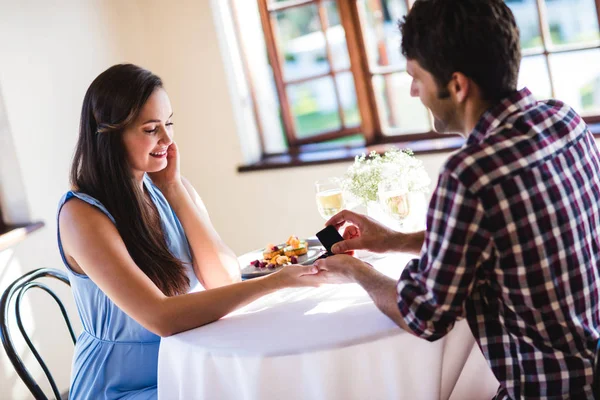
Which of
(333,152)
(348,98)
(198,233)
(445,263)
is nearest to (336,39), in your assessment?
(348,98)

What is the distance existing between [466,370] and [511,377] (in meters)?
0.27

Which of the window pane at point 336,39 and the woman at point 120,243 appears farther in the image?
the window pane at point 336,39

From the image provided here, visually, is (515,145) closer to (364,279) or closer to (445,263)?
(445,263)

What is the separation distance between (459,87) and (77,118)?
287cm

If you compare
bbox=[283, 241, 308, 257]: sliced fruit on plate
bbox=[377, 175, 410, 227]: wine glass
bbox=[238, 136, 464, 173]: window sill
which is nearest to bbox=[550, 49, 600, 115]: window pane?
bbox=[238, 136, 464, 173]: window sill

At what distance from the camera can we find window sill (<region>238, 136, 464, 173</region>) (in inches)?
149

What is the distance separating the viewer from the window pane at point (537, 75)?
3656 millimetres

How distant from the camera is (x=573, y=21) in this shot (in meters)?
→ 3.54

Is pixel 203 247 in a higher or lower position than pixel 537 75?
lower

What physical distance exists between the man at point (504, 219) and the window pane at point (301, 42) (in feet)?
9.17

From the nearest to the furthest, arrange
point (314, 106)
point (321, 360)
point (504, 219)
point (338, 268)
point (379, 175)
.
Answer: point (504, 219), point (321, 360), point (338, 268), point (379, 175), point (314, 106)

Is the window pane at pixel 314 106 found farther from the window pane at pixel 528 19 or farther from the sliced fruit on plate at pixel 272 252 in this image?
the sliced fruit on plate at pixel 272 252

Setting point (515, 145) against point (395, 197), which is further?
point (395, 197)

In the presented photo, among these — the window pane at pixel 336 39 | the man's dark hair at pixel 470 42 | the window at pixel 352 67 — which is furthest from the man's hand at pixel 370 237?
the window pane at pixel 336 39
